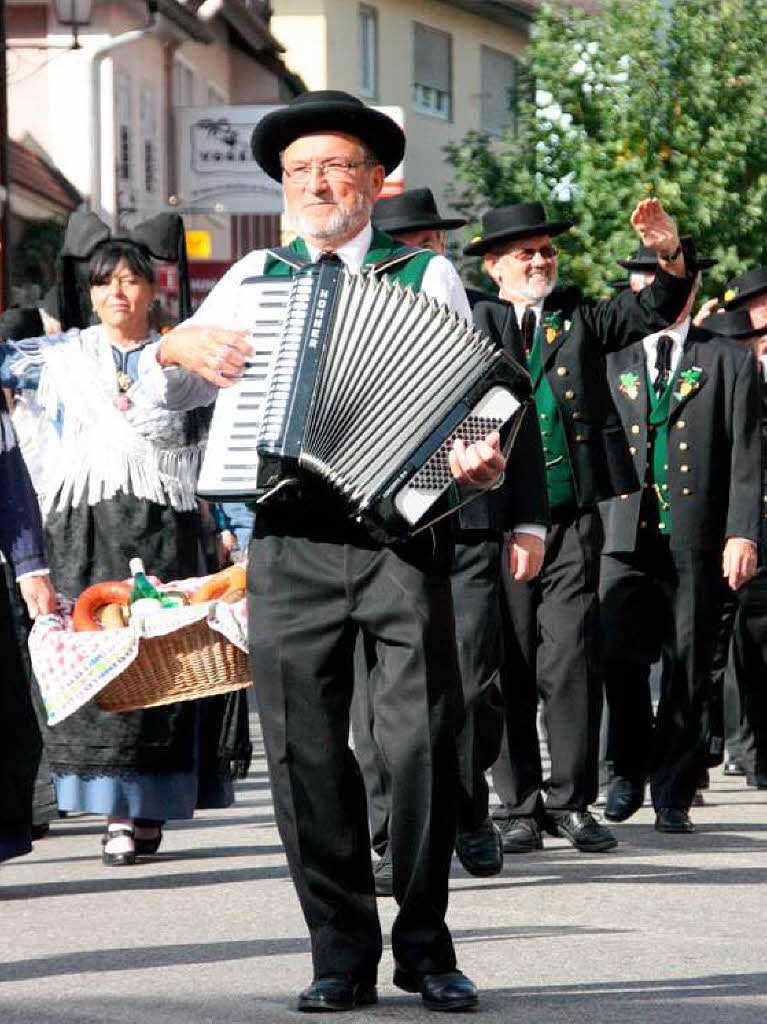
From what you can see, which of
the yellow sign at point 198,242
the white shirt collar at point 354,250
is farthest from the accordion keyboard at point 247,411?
the yellow sign at point 198,242

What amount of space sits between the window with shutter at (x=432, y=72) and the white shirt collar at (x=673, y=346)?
44168 millimetres

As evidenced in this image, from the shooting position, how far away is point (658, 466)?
35.0ft

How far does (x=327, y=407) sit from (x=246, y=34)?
37.8m

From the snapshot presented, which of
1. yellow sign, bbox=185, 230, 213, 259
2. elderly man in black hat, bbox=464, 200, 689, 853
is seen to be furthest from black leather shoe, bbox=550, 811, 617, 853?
yellow sign, bbox=185, 230, 213, 259

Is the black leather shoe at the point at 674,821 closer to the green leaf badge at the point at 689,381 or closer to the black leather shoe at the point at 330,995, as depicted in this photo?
the green leaf badge at the point at 689,381

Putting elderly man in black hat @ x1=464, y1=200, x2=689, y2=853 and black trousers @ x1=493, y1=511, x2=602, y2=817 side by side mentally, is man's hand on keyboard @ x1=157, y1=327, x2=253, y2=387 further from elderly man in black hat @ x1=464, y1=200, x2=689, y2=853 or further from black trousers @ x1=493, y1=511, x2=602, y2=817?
black trousers @ x1=493, y1=511, x2=602, y2=817

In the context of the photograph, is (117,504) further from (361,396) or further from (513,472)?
(361,396)

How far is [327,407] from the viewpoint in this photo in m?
6.29

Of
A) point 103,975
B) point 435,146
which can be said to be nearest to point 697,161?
point 435,146

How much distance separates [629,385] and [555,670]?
4.56ft

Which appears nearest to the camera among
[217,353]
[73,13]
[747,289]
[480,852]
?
[217,353]

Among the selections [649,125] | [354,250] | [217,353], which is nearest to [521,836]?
[354,250]

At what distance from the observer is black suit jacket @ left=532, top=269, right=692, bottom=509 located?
9.77 meters

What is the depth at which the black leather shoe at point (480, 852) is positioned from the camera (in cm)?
890
